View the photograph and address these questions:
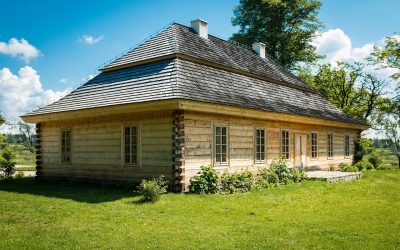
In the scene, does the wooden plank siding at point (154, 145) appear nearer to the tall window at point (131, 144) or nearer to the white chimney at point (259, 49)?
the tall window at point (131, 144)

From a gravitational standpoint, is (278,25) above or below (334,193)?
above

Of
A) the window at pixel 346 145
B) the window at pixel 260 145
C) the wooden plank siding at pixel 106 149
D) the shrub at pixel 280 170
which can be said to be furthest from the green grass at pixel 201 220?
the window at pixel 346 145

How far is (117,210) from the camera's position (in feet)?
33.7

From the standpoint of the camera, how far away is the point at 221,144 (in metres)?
14.9

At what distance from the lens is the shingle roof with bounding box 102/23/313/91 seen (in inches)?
640

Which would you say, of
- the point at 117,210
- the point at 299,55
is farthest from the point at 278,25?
the point at 117,210

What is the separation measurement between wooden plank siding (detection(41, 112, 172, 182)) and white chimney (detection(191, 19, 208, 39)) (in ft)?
22.4

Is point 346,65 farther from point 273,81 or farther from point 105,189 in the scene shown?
point 105,189

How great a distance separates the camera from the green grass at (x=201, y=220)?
732cm

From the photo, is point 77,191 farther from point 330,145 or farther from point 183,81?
point 330,145

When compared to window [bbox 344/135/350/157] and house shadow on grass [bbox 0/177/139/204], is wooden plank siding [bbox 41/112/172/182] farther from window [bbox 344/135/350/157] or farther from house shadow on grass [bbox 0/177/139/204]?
window [bbox 344/135/350/157]

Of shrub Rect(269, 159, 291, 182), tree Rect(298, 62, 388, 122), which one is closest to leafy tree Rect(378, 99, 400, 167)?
tree Rect(298, 62, 388, 122)

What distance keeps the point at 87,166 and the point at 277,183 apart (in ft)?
25.1

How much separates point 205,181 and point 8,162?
10076mm
